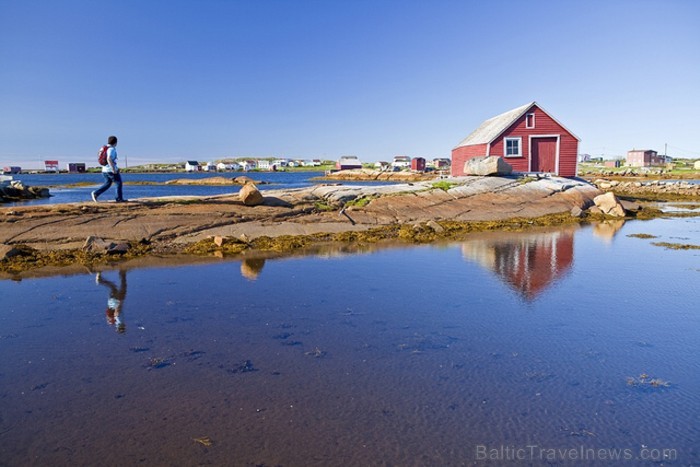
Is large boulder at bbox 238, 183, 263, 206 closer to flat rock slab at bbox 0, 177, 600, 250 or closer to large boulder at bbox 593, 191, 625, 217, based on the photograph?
flat rock slab at bbox 0, 177, 600, 250

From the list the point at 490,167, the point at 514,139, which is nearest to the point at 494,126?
the point at 514,139

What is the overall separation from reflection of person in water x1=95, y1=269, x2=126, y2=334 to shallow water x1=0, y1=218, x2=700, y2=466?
61 mm

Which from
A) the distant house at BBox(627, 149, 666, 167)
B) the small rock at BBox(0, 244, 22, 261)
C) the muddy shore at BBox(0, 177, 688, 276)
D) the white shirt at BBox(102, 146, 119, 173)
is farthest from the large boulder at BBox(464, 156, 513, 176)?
the distant house at BBox(627, 149, 666, 167)

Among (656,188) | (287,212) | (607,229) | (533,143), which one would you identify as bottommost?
(607,229)

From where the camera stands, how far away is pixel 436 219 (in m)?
22.2

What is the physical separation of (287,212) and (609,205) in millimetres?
18538

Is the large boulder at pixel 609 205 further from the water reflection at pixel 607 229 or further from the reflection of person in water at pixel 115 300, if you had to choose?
the reflection of person in water at pixel 115 300

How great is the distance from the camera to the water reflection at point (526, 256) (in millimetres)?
11047

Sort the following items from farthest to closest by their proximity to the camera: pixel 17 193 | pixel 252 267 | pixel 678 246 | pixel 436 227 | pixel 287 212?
pixel 17 193 < pixel 287 212 < pixel 436 227 < pixel 678 246 < pixel 252 267

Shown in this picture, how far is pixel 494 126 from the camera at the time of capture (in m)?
36.9

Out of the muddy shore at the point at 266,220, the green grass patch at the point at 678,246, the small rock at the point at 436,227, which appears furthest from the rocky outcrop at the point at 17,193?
the green grass patch at the point at 678,246

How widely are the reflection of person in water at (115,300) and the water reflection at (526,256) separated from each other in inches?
309

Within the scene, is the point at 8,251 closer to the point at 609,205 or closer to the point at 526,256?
the point at 526,256

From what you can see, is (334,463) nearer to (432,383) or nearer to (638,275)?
(432,383)
